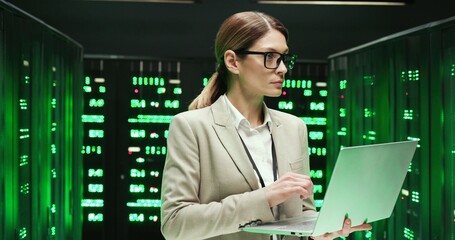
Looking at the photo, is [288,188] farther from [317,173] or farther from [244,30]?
[317,173]

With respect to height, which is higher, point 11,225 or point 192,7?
point 192,7

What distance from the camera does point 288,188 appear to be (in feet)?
5.09

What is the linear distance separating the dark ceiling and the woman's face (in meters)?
3.94

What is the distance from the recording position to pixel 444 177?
3.16 meters

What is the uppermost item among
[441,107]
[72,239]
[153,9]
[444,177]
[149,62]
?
[153,9]

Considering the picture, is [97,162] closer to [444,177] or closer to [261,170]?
[444,177]

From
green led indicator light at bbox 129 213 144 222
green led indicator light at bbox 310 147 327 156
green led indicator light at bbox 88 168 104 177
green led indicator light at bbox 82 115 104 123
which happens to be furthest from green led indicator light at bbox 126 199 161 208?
green led indicator light at bbox 310 147 327 156

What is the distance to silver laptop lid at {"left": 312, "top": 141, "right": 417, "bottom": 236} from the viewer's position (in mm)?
1493

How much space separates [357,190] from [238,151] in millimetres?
342

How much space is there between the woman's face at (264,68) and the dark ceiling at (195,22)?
394 centimetres

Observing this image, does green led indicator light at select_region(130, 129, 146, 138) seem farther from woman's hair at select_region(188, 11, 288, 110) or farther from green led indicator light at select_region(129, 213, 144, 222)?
woman's hair at select_region(188, 11, 288, 110)

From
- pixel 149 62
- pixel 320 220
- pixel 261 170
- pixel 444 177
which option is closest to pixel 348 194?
pixel 320 220

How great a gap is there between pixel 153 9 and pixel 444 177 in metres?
3.33

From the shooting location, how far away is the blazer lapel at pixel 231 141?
1724mm
